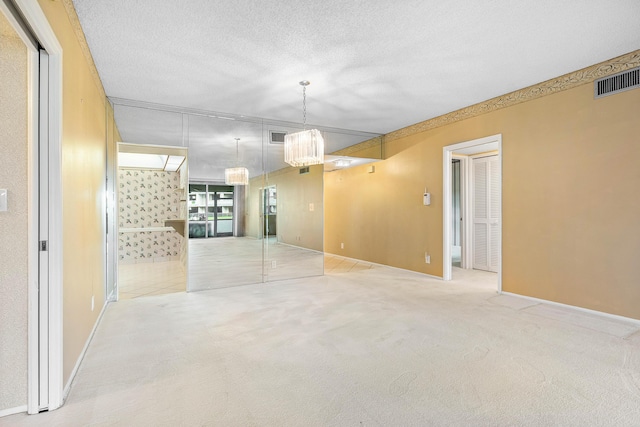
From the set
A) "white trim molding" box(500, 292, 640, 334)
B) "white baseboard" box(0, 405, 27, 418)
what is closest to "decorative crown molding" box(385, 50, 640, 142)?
"white trim molding" box(500, 292, 640, 334)

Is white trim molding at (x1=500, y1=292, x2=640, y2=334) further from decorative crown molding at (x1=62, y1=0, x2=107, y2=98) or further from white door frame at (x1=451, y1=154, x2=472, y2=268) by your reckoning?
decorative crown molding at (x1=62, y1=0, x2=107, y2=98)

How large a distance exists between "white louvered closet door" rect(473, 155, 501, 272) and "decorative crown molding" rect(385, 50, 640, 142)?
5.06 feet

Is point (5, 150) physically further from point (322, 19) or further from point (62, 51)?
point (322, 19)

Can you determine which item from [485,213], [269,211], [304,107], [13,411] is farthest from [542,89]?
[13,411]

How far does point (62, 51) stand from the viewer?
207 cm

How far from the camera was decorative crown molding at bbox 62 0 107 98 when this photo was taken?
7.54 ft

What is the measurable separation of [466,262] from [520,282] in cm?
222

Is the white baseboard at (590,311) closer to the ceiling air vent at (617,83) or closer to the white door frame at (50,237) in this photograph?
the ceiling air vent at (617,83)

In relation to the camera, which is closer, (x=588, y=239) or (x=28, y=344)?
(x=28, y=344)

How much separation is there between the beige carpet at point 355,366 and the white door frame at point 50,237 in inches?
7.9

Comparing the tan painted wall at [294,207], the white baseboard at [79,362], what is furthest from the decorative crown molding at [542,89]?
the white baseboard at [79,362]

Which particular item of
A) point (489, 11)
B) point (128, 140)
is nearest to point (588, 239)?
point (489, 11)

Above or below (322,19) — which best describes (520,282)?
below

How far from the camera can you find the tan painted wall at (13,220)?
5.85 feet
